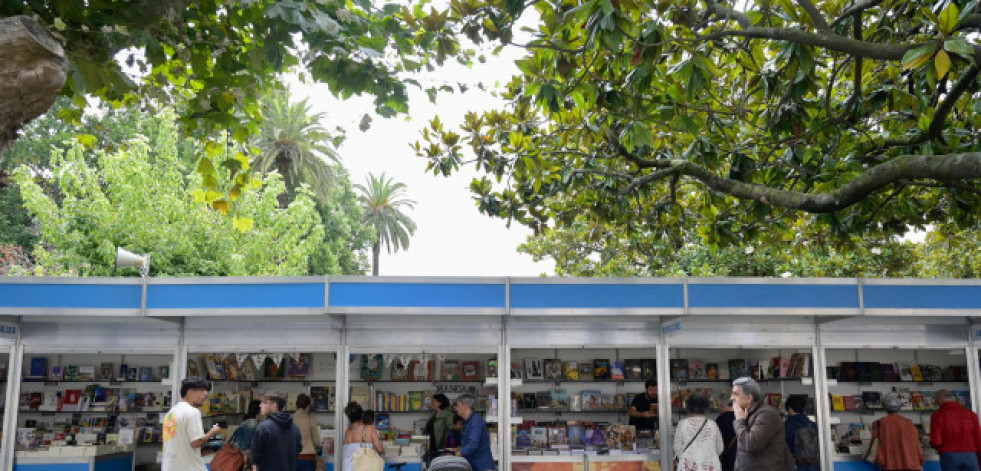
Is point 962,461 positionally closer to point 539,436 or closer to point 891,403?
point 891,403

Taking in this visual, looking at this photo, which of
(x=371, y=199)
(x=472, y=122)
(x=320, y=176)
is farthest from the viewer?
(x=371, y=199)

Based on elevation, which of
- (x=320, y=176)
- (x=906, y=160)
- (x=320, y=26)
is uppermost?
(x=320, y=176)

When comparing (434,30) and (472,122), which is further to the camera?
(472,122)

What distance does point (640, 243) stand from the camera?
13.2 metres

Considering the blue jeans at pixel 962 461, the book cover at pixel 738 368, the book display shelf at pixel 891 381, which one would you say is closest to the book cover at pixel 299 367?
the book cover at pixel 738 368

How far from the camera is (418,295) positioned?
8.70 metres

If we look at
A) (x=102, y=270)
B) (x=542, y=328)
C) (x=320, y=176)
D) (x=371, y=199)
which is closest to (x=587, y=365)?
(x=542, y=328)

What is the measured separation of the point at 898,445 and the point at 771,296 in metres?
2.14

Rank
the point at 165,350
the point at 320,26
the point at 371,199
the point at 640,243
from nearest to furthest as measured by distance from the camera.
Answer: the point at 320,26 → the point at 165,350 → the point at 640,243 → the point at 371,199

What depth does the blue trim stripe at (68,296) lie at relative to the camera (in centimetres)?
862

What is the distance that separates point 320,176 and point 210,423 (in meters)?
21.8

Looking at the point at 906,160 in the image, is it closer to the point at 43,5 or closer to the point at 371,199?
the point at 43,5

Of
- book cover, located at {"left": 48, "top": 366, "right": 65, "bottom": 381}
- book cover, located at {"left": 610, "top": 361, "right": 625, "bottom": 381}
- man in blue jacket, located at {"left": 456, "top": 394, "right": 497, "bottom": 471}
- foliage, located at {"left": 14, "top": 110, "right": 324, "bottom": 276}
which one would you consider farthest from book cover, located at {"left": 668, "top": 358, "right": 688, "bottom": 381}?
foliage, located at {"left": 14, "top": 110, "right": 324, "bottom": 276}

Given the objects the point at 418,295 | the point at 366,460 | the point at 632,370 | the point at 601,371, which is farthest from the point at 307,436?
the point at 632,370
